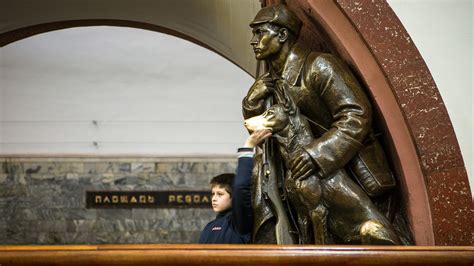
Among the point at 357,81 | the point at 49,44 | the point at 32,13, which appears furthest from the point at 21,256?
the point at 49,44

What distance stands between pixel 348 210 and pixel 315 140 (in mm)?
267

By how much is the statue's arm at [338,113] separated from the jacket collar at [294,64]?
0.05 m

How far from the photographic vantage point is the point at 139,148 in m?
9.49

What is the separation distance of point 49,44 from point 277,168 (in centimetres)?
654

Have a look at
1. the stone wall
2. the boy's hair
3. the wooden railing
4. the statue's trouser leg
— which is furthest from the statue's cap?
the stone wall

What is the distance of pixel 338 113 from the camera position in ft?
9.36

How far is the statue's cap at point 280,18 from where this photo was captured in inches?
117

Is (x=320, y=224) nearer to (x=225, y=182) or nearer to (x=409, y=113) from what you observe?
(x=409, y=113)

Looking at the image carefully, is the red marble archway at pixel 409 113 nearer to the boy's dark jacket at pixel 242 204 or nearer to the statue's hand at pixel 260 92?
the statue's hand at pixel 260 92

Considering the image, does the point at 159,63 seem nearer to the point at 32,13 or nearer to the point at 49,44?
the point at 49,44

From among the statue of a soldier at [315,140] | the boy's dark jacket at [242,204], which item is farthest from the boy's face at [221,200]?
the statue of a soldier at [315,140]

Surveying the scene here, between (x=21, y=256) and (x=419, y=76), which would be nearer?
(x=21, y=256)

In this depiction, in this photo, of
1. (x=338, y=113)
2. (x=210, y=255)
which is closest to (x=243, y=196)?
(x=338, y=113)

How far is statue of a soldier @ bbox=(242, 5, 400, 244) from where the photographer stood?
2797 mm
